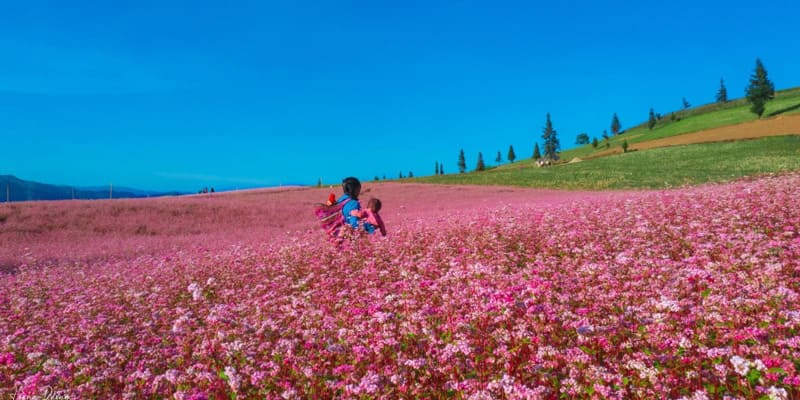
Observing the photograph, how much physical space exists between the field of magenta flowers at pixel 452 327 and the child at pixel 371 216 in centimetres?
150

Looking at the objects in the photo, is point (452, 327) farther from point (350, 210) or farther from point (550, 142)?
point (550, 142)

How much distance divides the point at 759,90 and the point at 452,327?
465 ft

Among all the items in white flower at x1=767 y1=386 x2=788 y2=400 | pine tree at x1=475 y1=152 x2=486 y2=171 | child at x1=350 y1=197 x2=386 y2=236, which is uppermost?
pine tree at x1=475 y1=152 x2=486 y2=171

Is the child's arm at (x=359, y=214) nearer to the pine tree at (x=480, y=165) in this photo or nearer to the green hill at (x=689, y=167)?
the green hill at (x=689, y=167)

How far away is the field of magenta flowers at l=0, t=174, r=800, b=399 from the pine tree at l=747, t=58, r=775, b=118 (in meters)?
129

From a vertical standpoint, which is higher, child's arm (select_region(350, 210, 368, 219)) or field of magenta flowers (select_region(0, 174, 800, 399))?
child's arm (select_region(350, 210, 368, 219))

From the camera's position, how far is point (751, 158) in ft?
160

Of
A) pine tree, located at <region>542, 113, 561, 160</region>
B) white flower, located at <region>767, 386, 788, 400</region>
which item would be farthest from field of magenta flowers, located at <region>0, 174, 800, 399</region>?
pine tree, located at <region>542, 113, 561, 160</region>

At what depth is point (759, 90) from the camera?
352 feet

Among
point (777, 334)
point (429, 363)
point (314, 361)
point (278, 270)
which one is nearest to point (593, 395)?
point (429, 363)

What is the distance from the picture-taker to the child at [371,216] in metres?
11.1

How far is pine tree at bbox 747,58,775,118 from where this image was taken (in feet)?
346

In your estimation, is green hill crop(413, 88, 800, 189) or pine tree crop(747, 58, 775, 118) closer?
green hill crop(413, 88, 800, 189)

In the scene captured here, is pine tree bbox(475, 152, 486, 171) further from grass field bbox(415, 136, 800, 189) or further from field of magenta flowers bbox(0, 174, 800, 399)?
field of magenta flowers bbox(0, 174, 800, 399)
